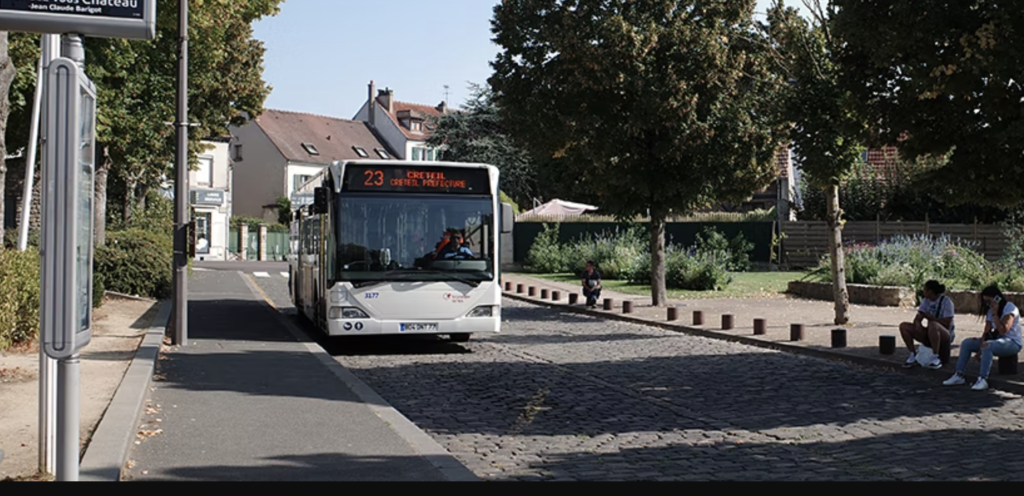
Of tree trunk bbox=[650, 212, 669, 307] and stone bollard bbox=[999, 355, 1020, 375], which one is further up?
tree trunk bbox=[650, 212, 669, 307]

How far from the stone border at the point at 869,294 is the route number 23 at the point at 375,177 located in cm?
1258

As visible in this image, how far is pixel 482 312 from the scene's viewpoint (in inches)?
616

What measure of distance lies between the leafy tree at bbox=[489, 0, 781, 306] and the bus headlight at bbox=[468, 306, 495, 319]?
743 cm

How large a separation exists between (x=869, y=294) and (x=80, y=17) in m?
21.7

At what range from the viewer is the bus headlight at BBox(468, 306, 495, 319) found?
51.2 ft

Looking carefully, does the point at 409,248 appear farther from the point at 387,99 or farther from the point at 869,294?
the point at 387,99

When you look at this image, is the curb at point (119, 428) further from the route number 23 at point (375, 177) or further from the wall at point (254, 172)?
the wall at point (254, 172)

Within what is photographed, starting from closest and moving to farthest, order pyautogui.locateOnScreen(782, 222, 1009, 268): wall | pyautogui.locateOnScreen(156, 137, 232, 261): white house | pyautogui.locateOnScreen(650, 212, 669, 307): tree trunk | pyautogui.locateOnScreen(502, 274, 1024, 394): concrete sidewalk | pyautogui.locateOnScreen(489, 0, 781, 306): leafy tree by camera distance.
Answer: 1. pyautogui.locateOnScreen(502, 274, 1024, 394): concrete sidewalk
2. pyautogui.locateOnScreen(489, 0, 781, 306): leafy tree
3. pyautogui.locateOnScreen(650, 212, 669, 307): tree trunk
4. pyautogui.locateOnScreen(782, 222, 1009, 268): wall
5. pyautogui.locateOnScreen(156, 137, 232, 261): white house

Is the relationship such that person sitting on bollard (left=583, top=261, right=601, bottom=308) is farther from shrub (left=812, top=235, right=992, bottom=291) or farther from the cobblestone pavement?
the cobblestone pavement

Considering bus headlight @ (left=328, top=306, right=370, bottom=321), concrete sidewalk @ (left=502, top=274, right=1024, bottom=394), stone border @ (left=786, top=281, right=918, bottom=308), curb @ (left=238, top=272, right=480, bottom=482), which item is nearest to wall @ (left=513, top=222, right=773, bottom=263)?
concrete sidewalk @ (left=502, top=274, right=1024, bottom=394)

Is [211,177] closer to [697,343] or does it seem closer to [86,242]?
[697,343]

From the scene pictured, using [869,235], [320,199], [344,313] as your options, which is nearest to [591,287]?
[320,199]
